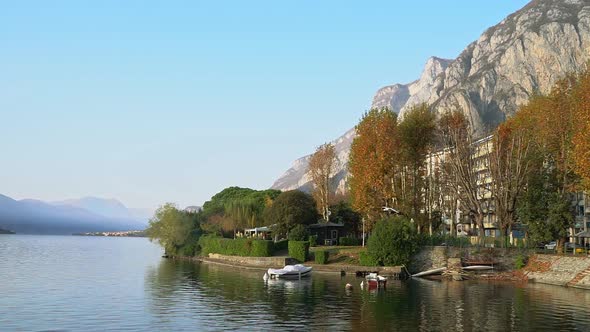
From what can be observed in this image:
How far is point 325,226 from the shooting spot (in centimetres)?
10094

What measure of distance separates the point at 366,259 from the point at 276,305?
30.3 meters

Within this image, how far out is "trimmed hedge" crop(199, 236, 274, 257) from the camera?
8918cm

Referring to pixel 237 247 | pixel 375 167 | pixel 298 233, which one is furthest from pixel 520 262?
pixel 237 247

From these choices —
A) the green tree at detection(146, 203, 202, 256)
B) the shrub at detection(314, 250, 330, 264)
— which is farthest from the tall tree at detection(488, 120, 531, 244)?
the green tree at detection(146, 203, 202, 256)

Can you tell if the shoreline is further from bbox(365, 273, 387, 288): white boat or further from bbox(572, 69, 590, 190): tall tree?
bbox(365, 273, 387, 288): white boat

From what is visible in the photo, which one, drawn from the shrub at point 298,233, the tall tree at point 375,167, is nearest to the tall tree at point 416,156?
the tall tree at point 375,167

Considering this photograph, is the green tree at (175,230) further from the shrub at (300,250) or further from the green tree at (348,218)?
the shrub at (300,250)

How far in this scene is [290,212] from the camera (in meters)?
98.4

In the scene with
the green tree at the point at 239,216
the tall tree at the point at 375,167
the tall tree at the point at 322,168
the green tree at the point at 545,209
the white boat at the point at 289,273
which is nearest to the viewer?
the green tree at the point at 545,209

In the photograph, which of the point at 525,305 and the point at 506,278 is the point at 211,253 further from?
the point at 525,305

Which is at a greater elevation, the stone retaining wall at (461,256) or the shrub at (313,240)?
the shrub at (313,240)

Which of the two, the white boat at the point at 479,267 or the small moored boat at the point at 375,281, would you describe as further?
the white boat at the point at 479,267

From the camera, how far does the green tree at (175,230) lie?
398ft

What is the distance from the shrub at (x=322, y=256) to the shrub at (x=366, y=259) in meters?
6.04
